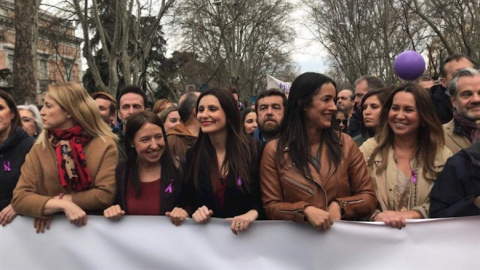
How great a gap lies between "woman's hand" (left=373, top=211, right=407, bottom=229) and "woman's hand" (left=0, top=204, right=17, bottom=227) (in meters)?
2.31

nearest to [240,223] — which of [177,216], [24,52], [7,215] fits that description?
[177,216]

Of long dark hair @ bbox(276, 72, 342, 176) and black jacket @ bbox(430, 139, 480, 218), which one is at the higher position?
long dark hair @ bbox(276, 72, 342, 176)

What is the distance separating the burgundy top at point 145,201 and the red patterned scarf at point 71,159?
0.27 metres

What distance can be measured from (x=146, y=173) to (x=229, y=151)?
0.57m

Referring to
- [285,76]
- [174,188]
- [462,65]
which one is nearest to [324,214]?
[174,188]

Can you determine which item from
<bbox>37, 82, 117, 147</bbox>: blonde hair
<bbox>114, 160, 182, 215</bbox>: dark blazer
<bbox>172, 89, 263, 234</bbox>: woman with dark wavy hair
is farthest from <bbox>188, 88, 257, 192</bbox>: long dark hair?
<bbox>37, 82, 117, 147</bbox>: blonde hair

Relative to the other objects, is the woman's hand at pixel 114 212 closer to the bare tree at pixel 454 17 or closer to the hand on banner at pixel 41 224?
the hand on banner at pixel 41 224

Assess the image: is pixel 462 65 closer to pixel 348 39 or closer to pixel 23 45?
pixel 23 45

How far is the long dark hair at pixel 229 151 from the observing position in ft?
9.85

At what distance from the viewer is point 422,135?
309 cm

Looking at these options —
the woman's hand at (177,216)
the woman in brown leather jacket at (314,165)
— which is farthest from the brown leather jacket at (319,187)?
the woman's hand at (177,216)

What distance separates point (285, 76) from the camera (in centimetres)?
5666

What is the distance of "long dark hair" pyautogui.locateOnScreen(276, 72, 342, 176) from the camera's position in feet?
9.29

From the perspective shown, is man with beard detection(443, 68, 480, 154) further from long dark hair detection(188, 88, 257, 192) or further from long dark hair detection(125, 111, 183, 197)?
long dark hair detection(125, 111, 183, 197)
